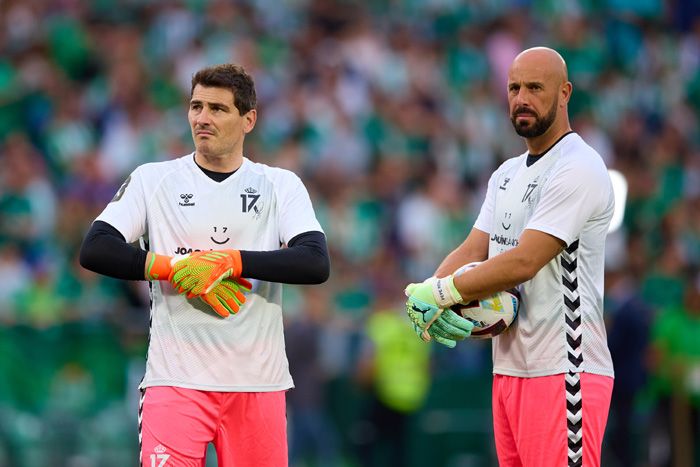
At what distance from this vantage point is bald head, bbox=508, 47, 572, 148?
263 inches

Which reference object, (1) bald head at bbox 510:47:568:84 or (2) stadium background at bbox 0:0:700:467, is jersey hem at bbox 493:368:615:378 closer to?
(1) bald head at bbox 510:47:568:84

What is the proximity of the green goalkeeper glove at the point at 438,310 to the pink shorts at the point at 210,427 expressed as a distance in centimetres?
88

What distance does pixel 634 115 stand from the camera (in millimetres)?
18641

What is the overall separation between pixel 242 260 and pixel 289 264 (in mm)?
242

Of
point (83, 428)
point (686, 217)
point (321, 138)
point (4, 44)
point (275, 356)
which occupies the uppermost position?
point (4, 44)

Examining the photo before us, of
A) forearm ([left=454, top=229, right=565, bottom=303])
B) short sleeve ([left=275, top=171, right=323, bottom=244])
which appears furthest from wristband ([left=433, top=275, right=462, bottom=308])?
short sleeve ([left=275, top=171, right=323, bottom=244])

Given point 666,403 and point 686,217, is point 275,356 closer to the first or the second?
point 666,403

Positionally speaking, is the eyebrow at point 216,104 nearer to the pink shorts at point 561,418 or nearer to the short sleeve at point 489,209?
the short sleeve at point 489,209

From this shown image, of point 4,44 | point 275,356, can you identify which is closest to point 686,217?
point 4,44

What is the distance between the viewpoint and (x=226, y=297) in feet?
22.1

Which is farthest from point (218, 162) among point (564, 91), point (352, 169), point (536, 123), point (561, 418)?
point (352, 169)

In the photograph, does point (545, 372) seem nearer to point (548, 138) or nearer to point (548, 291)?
point (548, 291)

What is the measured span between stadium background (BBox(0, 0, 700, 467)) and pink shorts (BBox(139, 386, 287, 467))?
670 cm

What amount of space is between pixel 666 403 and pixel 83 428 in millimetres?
6110
